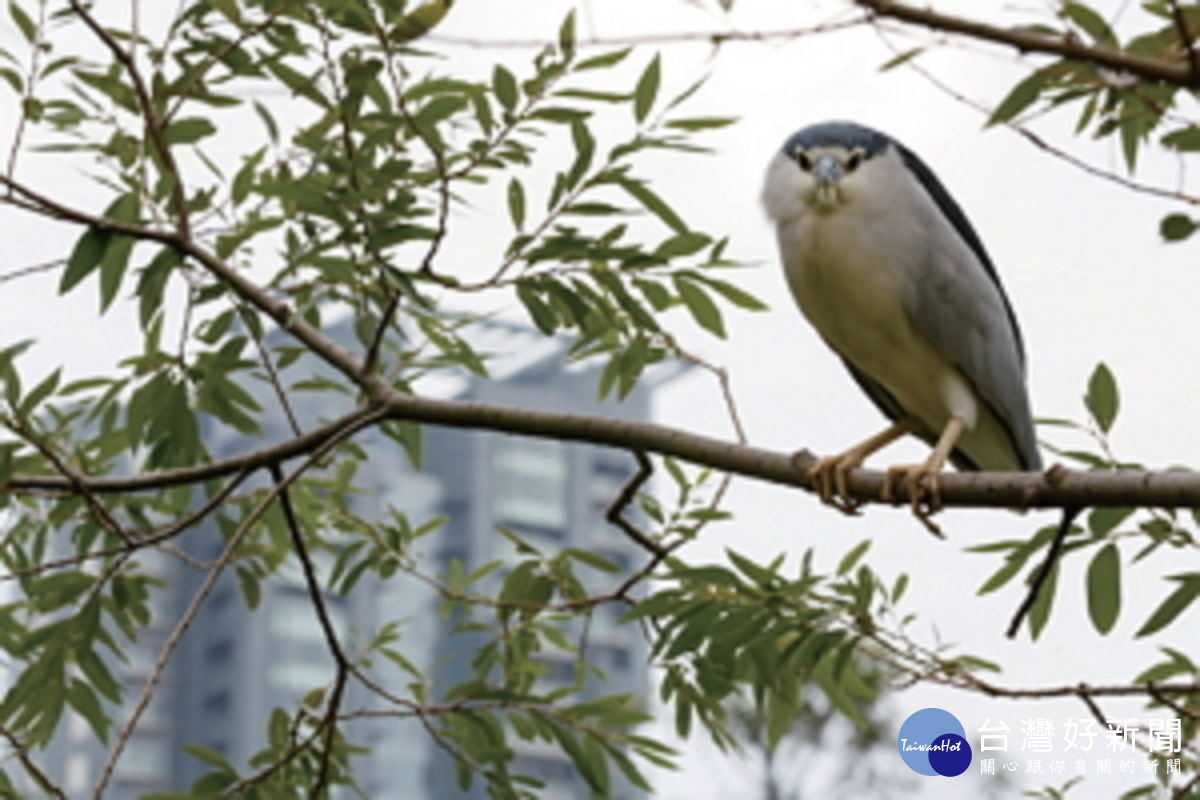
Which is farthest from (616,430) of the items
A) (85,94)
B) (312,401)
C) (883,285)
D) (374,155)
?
(312,401)

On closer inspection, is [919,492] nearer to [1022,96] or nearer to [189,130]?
[1022,96]

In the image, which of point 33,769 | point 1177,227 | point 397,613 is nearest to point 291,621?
point 397,613

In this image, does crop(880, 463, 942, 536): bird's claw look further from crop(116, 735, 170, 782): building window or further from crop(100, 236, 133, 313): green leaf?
crop(116, 735, 170, 782): building window

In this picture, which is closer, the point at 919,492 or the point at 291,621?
the point at 919,492

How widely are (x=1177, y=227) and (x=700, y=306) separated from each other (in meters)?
0.64

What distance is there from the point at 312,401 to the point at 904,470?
2449cm

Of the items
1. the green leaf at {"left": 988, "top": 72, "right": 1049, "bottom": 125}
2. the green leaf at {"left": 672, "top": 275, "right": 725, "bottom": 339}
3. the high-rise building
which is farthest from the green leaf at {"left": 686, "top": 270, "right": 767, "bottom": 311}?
the high-rise building

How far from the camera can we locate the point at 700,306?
1.39 metres

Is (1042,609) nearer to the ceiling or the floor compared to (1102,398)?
nearer to the floor

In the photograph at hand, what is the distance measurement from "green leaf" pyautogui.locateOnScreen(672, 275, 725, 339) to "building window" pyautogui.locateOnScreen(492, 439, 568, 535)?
84.0 ft

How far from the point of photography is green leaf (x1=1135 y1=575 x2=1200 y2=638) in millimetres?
1199

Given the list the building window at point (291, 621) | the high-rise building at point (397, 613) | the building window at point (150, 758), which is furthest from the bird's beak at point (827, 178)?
the building window at point (150, 758)

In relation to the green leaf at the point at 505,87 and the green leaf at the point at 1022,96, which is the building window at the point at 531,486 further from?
the green leaf at the point at 1022,96

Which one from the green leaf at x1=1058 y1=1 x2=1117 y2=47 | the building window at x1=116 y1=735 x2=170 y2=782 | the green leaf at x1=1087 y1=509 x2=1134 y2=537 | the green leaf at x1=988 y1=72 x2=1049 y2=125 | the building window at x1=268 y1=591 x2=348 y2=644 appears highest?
the green leaf at x1=1058 y1=1 x2=1117 y2=47
